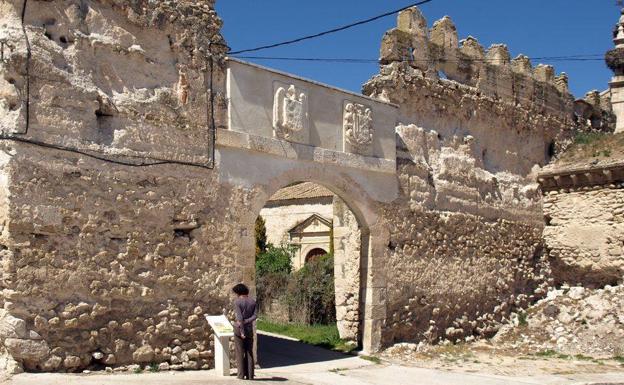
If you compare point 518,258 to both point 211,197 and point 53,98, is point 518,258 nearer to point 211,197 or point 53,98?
point 211,197

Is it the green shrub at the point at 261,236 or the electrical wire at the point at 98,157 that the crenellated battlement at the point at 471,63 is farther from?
the green shrub at the point at 261,236

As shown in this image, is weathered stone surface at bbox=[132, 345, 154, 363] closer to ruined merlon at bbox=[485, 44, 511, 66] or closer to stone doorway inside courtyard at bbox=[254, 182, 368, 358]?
stone doorway inside courtyard at bbox=[254, 182, 368, 358]

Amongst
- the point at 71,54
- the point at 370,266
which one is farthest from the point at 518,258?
the point at 71,54

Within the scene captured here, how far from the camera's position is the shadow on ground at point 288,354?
35.9ft

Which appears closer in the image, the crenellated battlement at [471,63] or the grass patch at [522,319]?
the crenellated battlement at [471,63]

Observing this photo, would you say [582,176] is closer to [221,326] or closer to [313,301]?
[313,301]

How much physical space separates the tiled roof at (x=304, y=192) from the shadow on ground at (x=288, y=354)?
600 inches

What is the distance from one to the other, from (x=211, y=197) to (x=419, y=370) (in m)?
3.90

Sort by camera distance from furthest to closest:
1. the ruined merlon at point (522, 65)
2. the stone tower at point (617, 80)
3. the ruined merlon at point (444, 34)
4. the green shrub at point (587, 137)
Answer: the stone tower at point (617, 80) → the green shrub at point (587, 137) → the ruined merlon at point (522, 65) → the ruined merlon at point (444, 34)

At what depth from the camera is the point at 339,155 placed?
1158 centimetres

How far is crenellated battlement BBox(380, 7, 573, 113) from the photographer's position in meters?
13.4

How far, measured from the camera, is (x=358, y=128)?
11961mm

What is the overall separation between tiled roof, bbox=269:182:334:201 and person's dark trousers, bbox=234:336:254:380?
19.6 meters

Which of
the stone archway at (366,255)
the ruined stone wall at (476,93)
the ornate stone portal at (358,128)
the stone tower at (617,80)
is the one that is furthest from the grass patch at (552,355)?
the stone tower at (617,80)
